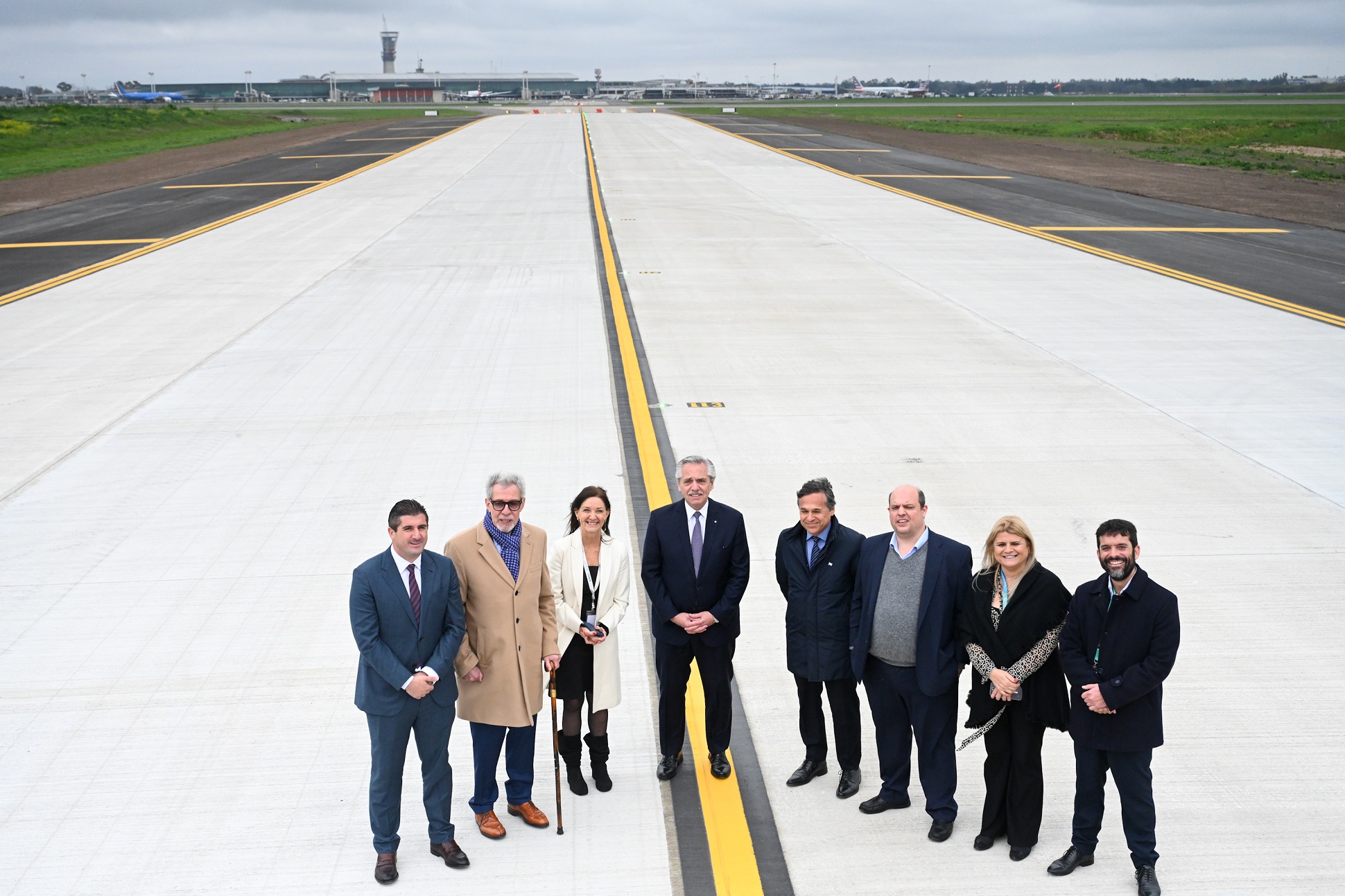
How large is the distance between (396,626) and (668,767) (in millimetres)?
1698

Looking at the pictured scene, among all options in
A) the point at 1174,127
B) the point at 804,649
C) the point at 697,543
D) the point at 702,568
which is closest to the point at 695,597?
the point at 702,568

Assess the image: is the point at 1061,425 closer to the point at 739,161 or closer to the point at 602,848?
the point at 602,848

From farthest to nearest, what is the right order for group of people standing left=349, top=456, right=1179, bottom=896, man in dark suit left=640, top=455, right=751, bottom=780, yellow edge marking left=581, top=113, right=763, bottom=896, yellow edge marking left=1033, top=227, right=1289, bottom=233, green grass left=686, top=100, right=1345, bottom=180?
green grass left=686, top=100, right=1345, bottom=180 → yellow edge marking left=1033, top=227, right=1289, bottom=233 → man in dark suit left=640, top=455, right=751, bottom=780 → yellow edge marking left=581, top=113, right=763, bottom=896 → group of people standing left=349, top=456, right=1179, bottom=896

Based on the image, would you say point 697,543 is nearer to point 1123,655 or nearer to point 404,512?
point 404,512

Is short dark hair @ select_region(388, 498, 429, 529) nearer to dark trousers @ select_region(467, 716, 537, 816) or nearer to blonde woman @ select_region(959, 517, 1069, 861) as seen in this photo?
dark trousers @ select_region(467, 716, 537, 816)

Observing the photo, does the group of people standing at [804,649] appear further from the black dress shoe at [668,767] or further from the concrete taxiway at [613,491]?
the concrete taxiway at [613,491]

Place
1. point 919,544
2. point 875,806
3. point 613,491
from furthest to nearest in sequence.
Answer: point 613,491, point 875,806, point 919,544

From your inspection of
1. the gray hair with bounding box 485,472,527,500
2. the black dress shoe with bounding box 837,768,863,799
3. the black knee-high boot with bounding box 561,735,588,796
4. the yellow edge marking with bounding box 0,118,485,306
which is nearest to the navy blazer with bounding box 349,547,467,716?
the gray hair with bounding box 485,472,527,500

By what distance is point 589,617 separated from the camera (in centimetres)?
568

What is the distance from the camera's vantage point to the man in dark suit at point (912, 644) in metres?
5.38

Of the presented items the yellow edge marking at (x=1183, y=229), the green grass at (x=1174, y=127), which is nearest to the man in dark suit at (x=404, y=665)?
the yellow edge marking at (x=1183, y=229)

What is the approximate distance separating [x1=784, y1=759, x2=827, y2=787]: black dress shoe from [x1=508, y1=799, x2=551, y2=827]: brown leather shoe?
→ 123 cm

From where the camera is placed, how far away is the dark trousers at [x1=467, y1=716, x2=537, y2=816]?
5449 millimetres

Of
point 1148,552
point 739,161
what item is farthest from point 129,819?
point 739,161
